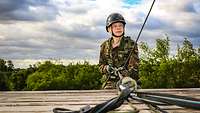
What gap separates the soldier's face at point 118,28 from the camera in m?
5.12

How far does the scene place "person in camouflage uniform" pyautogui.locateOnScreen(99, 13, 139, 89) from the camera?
15.5ft

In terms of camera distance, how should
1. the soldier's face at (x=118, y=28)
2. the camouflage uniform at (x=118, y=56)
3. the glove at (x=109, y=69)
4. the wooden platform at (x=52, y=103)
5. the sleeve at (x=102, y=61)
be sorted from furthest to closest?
the soldier's face at (x=118, y=28), the sleeve at (x=102, y=61), the camouflage uniform at (x=118, y=56), the glove at (x=109, y=69), the wooden platform at (x=52, y=103)

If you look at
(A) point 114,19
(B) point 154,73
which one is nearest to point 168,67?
(B) point 154,73

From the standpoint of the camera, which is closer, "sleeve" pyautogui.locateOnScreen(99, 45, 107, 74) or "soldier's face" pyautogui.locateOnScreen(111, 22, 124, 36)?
"sleeve" pyautogui.locateOnScreen(99, 45, 107, 74)

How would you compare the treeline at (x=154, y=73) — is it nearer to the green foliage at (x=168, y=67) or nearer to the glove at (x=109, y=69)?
the green foliage at (x=168, y=67)

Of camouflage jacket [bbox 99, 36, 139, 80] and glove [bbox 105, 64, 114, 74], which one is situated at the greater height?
camouflage jacket [bbox 99, 36, 139, 80]

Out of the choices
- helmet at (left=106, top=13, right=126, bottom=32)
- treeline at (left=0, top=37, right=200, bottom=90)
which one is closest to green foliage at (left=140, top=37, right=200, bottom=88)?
treeline at (left=0, top=37, right=200, bottom=90)

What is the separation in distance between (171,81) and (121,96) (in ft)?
68.6

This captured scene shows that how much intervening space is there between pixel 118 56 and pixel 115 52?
94 mm

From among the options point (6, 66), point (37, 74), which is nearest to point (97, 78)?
point (37, 74)

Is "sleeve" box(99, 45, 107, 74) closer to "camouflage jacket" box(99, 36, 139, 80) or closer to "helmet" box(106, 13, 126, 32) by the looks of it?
"camouflage jacket" box(99, 36, 139, 80)

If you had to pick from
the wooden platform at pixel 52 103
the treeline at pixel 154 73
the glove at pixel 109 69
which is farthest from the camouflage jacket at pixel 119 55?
the treeline at pixel 154 73

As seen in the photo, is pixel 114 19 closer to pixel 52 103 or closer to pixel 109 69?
pixel 109 69

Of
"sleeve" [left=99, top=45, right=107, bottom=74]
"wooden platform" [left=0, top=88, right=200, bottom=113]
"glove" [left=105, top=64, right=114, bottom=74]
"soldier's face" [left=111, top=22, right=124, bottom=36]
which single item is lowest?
"wooden platform" [left=0, top=88, right=200, bottom=113]
